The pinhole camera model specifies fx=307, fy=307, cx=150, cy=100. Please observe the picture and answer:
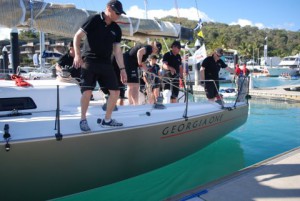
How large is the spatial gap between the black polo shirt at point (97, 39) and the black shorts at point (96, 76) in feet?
0.23

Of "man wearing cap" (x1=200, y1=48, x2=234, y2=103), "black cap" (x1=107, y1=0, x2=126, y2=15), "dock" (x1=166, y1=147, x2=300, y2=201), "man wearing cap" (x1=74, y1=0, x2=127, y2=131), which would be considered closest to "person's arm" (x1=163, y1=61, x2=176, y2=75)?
"man wearing cap" (x1=200, y1=48, x2=234, y2=103)

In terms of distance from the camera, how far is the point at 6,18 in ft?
16.8

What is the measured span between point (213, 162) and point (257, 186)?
216 cm

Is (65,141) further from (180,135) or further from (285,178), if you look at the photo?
(285,178)

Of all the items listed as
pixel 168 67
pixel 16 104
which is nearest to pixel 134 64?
pixel 168 67

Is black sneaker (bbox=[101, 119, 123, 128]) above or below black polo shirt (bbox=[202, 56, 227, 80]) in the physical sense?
below

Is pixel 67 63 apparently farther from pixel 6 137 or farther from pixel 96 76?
pixel 6 137

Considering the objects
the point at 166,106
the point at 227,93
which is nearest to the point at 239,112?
the point at 166,106

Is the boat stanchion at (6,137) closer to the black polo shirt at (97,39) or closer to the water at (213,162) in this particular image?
the black polo shirt at (97,39)

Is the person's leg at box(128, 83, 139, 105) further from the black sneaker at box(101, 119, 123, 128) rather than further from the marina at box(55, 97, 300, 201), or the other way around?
the black sneaker at box(101, 119, 123, 128)

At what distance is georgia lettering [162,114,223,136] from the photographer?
4.52 m

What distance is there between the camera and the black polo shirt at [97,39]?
3.55 metres

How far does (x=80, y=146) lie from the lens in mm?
3535

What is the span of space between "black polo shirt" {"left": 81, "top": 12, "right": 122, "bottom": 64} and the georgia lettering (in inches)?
57.0
